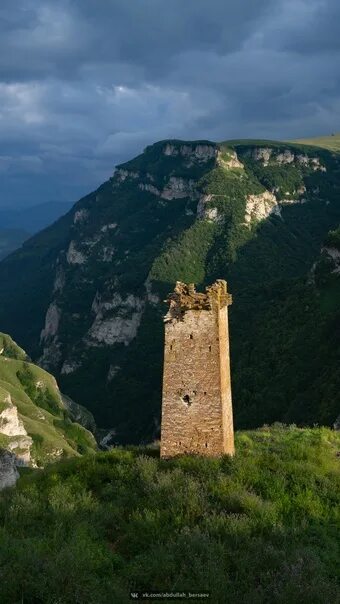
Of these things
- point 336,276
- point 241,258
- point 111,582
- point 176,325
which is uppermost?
point 241,258

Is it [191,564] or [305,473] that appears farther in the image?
[305,473]

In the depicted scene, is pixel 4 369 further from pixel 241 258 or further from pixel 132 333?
pixel 241 258

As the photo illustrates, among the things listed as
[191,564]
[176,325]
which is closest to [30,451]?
[176,325]

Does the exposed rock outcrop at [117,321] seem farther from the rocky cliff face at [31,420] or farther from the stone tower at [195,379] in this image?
the stone tower at [195,379]

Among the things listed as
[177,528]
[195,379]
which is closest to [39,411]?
[195,379]

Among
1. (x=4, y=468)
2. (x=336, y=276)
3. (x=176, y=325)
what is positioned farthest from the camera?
(x=336, y=276)

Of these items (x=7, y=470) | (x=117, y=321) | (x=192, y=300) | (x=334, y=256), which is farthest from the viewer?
(x=117, y=321)

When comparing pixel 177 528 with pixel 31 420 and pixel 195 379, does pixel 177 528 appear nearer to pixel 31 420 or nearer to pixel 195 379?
pixel 195 379
